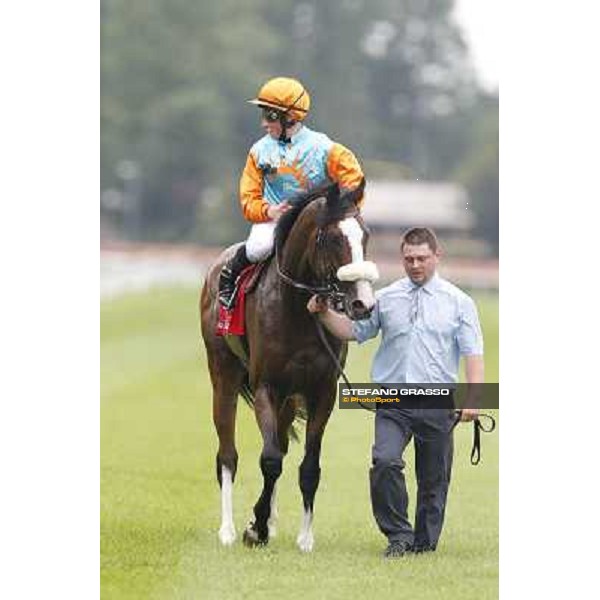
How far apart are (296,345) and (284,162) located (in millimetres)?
799

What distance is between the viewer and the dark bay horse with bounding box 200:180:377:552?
6.36 m

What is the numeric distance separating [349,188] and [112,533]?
202 centimetres

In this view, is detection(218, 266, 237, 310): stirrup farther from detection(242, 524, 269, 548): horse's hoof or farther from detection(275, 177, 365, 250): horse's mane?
detection(242, 524, 269, 548): horse's hoof

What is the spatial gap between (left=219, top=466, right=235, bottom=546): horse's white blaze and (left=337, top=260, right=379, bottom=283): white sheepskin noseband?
4.95 ft

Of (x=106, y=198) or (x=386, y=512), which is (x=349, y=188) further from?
(x=106, y=198)

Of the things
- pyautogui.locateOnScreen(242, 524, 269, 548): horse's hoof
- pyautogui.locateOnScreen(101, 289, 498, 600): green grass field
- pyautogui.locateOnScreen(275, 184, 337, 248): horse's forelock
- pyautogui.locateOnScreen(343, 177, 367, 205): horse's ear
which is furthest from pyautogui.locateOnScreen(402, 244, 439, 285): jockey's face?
pyautogui.locateOnScreen(242, 524, 269, 548): horse's hoof

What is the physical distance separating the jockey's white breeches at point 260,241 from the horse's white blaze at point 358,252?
0.61m

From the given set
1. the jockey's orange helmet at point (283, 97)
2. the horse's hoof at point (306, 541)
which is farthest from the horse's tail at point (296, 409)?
the jockey's orange helmet at point (283, 97)

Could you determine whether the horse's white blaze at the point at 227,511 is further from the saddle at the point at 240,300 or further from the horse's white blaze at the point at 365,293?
the horse's white blaze at the point at 365,293

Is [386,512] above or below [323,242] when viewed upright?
below

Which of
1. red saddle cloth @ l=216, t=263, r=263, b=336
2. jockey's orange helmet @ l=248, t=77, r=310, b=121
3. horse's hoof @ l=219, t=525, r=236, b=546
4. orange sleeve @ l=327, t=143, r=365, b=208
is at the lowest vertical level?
horse's hoof @ l=219, t=525, r=236, b=546
